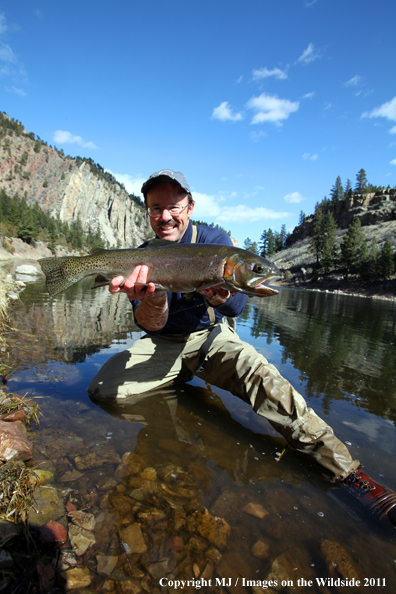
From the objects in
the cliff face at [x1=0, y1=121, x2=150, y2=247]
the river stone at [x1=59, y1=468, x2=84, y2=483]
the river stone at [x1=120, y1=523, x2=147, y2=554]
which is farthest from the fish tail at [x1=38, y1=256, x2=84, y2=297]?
the cliff face at [x1=0, y1=121, x2=150, y2=247]

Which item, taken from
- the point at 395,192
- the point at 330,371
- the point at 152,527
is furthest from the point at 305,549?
the point at 395,192

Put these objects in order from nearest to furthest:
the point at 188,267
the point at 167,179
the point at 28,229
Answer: the point at 188,267, the point at 167,179, the point at 28,229

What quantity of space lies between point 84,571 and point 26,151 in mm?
230043

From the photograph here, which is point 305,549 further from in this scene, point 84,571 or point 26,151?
point 26,151

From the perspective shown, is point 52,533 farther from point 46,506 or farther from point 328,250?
point 328,250

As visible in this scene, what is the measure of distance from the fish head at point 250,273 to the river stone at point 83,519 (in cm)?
268

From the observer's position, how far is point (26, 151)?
18312 centimetres

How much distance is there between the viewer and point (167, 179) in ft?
15.5

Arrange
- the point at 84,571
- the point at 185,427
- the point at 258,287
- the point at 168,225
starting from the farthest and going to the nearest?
the point at 168,225 < the point at 185,427 < the point at 258,287 < the point at 84,571

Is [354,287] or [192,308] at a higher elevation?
[192,308]

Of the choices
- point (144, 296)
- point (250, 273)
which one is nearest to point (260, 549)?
point (250, 273)

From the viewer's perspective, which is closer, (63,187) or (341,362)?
(341,362)

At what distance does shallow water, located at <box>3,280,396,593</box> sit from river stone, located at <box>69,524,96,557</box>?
55mm

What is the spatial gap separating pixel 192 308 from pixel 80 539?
332 centimetres
